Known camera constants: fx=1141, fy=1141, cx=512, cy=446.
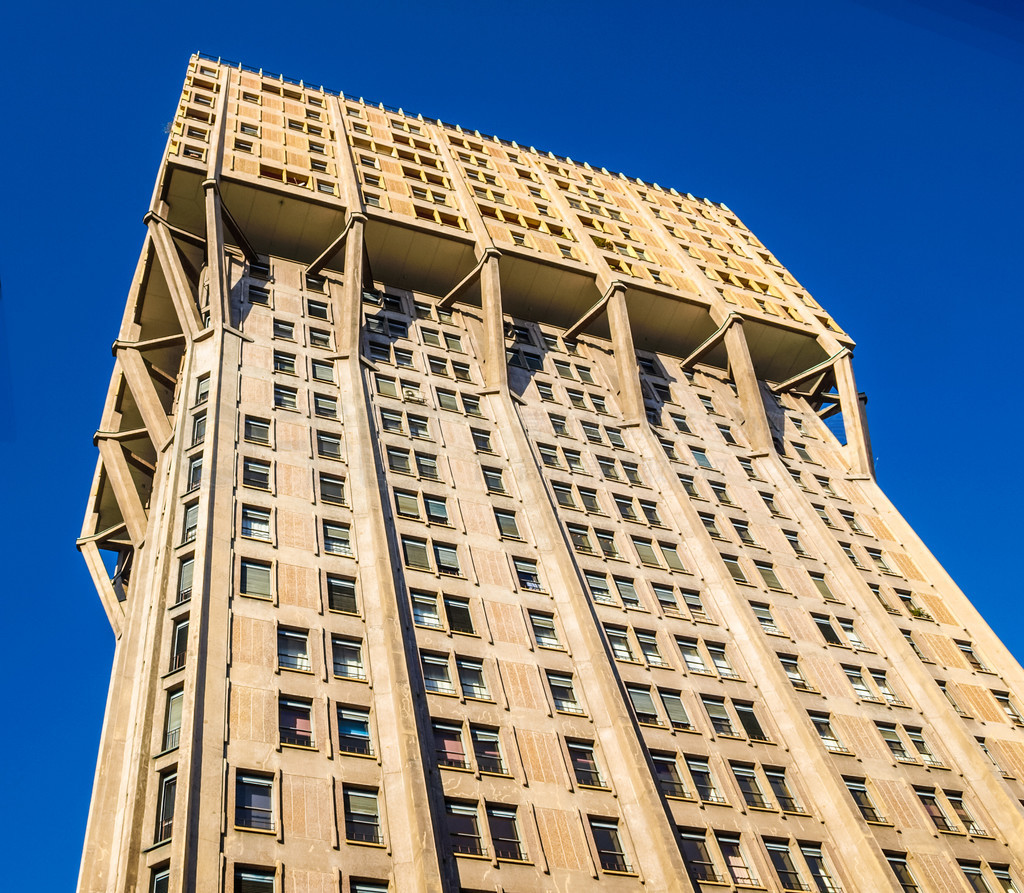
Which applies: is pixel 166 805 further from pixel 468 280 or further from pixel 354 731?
pixel 468 280

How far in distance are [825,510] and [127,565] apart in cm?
2758

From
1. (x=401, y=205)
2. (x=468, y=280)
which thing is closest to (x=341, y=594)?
(x=468, y=280)

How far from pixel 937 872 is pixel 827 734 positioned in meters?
4.81

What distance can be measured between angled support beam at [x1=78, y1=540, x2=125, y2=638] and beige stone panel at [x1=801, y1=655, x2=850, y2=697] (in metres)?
22.7

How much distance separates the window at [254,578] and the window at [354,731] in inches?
163

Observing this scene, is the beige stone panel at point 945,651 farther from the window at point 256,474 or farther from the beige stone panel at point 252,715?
the beige stone panel at point 252,715

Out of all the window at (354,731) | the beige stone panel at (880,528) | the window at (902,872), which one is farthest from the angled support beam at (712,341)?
the window at (354,731)

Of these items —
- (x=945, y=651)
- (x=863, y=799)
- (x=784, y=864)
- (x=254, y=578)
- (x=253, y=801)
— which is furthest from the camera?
(x=945, y=651)

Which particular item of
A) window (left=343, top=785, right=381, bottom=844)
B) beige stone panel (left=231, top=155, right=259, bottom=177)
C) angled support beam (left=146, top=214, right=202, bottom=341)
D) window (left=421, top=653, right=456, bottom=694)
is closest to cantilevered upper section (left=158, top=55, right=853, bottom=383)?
beige stone panel (left=231, top=155, right=259, bottom=177)

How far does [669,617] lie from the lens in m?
35.3

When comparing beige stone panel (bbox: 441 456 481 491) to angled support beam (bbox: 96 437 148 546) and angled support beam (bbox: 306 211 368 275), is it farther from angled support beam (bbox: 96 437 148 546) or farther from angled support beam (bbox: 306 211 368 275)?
angled support beam (bbox: 96 437 148 546)

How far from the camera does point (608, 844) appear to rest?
26469 mm

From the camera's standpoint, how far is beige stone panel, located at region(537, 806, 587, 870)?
83.6 feet

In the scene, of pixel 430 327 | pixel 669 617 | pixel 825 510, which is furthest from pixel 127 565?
pixel 825 510
